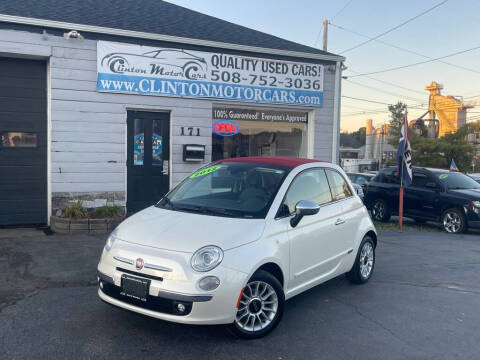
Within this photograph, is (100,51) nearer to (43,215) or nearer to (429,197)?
(43,215)

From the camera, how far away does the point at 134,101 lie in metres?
9.80

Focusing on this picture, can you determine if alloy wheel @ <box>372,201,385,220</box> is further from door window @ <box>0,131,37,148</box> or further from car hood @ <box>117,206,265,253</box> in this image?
car hood @ <box>117,206,265,253</box>

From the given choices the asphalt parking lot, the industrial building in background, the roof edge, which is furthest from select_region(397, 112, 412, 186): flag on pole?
the industrial building in background

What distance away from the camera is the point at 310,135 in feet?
38.4

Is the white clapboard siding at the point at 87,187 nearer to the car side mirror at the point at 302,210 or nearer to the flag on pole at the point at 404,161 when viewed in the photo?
the car side mirror at the point at 302,210

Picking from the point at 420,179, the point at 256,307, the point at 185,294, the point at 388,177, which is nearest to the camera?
the point at 185,294

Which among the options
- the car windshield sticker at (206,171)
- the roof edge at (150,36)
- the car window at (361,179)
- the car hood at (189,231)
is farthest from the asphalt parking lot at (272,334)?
the car window at (361,179)

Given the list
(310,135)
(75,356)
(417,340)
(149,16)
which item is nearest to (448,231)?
(310,135)

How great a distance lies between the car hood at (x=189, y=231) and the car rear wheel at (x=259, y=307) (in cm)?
40

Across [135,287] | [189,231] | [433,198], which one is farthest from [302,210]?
[433,198]

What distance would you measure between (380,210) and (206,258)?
10543 millimetres

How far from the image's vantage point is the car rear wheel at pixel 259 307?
412cm

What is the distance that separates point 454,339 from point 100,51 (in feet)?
26.7

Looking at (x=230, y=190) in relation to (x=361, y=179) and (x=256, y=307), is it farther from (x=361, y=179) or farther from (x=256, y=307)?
(x=361, y=179)
